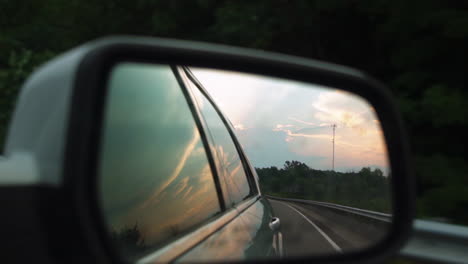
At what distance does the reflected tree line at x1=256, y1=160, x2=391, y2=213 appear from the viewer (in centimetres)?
205

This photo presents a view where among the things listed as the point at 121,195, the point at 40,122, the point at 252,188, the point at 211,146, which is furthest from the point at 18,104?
the point at 252,188

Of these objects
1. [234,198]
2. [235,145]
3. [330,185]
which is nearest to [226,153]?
[235,145]

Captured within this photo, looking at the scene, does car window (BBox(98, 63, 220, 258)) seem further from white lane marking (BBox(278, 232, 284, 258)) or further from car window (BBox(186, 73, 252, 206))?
white lane marking (BBox(278, 232, 284, 258))

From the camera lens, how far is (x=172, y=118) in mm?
1838

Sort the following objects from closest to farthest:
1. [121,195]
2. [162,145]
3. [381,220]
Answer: [121,195], [162,145], [381,220]

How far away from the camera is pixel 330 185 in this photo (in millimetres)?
2104

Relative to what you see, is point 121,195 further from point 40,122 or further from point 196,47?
point 196,47

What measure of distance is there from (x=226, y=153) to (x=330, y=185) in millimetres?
486

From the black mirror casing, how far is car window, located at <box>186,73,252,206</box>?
43 centimetres

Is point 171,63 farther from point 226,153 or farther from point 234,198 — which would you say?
point 234,198

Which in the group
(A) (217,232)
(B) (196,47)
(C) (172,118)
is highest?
(B) (196,47)

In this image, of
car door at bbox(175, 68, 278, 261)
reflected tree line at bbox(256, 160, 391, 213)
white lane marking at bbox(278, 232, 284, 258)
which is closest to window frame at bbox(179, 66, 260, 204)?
car door at bbox(175, 68, 278, 261)

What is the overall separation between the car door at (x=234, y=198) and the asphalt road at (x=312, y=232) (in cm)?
8

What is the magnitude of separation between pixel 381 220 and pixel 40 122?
4.40 ft
